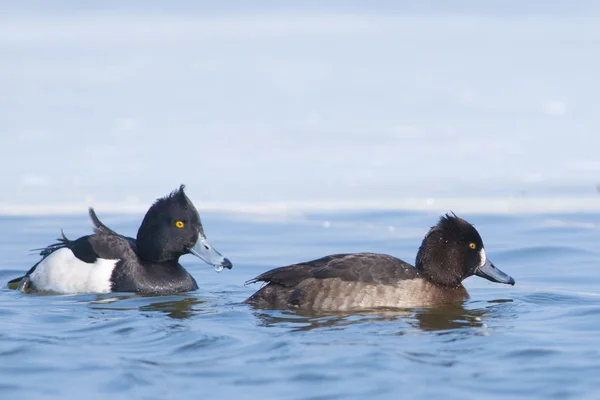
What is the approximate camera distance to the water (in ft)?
17.7

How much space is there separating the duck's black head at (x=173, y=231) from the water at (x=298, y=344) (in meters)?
0.37

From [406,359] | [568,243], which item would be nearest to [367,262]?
[406,359]

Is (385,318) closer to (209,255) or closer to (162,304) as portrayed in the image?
(162,304)

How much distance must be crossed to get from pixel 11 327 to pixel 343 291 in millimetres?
2167

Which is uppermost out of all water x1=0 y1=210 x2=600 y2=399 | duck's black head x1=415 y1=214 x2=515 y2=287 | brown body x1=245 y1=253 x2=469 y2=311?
duck's black head x1=415 y1=214 x2=515 y2=287

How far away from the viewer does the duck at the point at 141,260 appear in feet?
28.1

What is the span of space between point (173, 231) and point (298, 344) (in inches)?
105

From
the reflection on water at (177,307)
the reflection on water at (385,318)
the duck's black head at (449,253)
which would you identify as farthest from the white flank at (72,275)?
the duck's black head at (449,253)

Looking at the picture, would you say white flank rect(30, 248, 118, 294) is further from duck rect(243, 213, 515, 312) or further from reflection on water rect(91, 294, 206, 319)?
duck rect(243, 213, 515, 312)

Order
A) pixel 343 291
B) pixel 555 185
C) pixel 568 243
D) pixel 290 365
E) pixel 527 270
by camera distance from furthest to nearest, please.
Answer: pixel 555 185, pixel 568 243, pixel 527 270, pixel 343 291, pixel 290 365

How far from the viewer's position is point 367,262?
769cm

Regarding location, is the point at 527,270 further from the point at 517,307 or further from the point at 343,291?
the point at 343,291

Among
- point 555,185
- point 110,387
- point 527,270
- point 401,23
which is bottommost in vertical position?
point 110,387

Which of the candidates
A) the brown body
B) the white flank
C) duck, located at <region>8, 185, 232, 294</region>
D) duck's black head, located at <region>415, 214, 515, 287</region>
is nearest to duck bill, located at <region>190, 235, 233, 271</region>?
duck, located at <region>8, 185, 232, 294</region>
